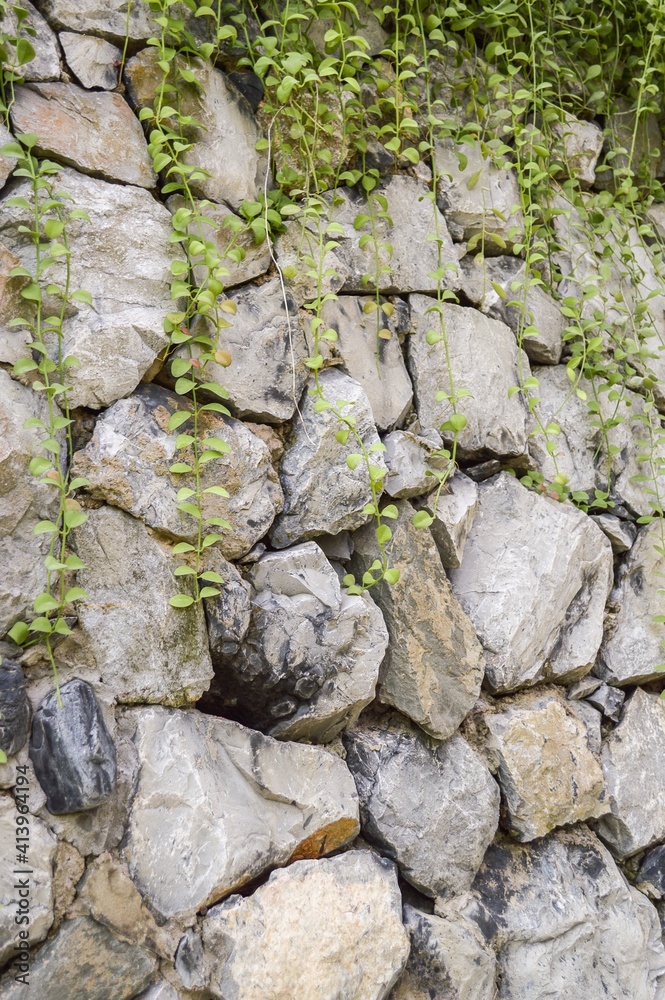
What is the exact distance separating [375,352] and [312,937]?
1.04 metres

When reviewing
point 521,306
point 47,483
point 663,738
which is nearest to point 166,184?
point 47,483

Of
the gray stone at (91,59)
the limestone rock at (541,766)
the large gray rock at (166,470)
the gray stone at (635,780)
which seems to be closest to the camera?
the large gray rock at (166,470)

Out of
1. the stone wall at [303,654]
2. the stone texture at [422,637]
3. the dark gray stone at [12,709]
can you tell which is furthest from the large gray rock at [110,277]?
the stone texture at [422,637]

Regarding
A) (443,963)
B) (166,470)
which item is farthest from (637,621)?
(166,470)

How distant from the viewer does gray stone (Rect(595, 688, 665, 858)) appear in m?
1.53

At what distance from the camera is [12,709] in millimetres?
1004

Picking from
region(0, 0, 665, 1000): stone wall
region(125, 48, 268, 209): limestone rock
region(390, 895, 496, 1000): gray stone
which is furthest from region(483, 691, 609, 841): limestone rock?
region(125, 48, 268, 209): limestone rock

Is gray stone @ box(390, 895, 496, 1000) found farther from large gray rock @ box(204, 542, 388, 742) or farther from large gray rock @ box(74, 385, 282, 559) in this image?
large gray rock @ box(74, 385, 282, 559)

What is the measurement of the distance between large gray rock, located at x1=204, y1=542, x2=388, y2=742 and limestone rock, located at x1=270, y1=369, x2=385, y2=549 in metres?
0.04

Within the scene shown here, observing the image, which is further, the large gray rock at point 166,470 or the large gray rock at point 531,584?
the large gray rock at point 531,584

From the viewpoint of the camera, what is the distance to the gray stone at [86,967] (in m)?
0.95

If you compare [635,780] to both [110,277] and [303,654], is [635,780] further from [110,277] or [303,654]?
[110,277]

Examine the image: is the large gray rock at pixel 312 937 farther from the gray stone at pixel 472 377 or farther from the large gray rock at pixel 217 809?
the gray stone at pixel 472 377

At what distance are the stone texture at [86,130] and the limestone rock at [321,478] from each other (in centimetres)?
51
